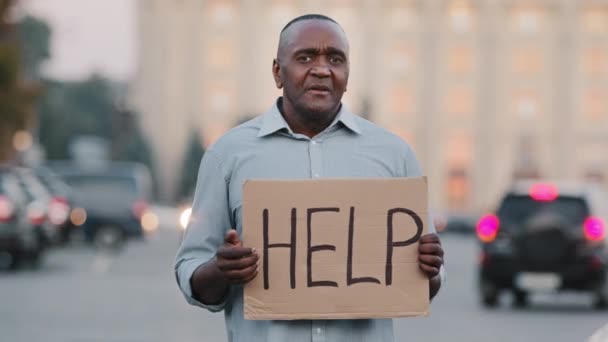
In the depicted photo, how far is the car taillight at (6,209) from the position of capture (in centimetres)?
2788

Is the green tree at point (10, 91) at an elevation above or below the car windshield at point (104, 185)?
above

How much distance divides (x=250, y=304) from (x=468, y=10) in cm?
14456

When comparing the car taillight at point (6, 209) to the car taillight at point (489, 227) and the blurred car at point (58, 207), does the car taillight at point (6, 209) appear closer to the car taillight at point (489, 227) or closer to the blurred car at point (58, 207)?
the blurred car at point (58, 207)

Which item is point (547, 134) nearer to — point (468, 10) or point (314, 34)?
point (468, 10)

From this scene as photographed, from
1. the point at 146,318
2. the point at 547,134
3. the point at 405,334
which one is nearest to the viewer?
the point at 405,334

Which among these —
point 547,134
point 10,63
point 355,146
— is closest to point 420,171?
point 355,146

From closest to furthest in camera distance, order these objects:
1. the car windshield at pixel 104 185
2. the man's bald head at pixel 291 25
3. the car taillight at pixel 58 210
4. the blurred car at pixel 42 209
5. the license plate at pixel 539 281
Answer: the man's bald head at pixel 291 25 < the license plate at pixel 539 281 < the blurred car at pixel 42 209 < the car taillight at pixel 58 210 < the car windshield at pixel 104 185

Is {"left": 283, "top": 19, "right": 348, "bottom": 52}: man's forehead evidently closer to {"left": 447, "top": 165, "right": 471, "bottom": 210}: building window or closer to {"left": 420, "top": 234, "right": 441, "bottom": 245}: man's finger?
{"left": 420, "top": 234, "right": 441, "bottom": 245}: man's finger

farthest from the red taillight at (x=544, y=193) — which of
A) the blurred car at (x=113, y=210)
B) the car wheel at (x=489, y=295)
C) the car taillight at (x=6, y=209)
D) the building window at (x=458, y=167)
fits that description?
the building window at (x=458, y=167)

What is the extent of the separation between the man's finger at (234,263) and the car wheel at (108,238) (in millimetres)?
35532

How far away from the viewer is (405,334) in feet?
57.3

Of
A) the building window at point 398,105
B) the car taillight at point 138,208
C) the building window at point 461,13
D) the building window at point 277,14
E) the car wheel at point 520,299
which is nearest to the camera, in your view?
the car wheel at point 520,299

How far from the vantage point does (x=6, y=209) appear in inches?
1100

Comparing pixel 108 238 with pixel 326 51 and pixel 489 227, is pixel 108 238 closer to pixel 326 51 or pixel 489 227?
pixel 489 227
